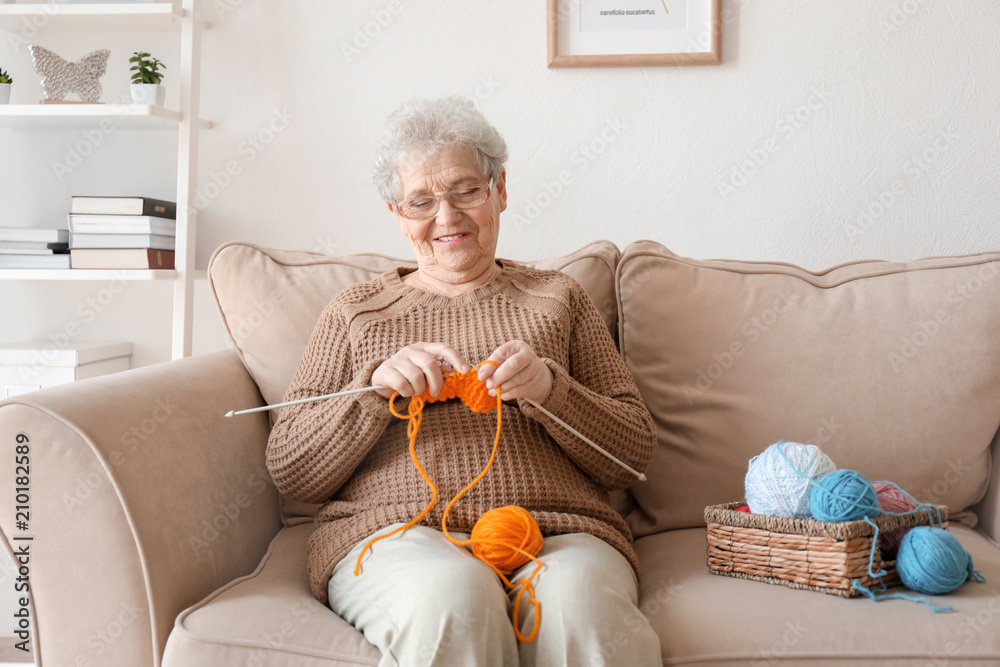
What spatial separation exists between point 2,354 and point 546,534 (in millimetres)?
1373

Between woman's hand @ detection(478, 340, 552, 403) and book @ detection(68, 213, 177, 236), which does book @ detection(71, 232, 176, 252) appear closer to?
book @ detection(68, 213, 177, 236)

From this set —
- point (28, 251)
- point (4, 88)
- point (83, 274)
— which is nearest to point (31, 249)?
point (28, 251)

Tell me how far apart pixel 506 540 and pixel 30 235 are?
1435 millimetres

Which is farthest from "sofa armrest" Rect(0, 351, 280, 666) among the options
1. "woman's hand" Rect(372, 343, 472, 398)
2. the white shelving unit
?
the white shelving unit

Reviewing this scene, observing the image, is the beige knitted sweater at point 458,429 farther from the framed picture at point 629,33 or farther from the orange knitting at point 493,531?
the framed picture at point 629,33

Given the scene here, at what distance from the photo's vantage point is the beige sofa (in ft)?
3.31

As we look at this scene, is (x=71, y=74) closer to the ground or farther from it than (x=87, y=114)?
farther from it

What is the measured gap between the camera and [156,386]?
1203 mm

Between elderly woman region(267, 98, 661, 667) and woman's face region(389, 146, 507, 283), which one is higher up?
woman's face region(389, 146, 507, 283)

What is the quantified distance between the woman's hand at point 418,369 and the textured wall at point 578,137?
86 cm

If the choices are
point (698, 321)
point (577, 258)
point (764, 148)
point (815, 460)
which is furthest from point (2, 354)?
point (764, 148)

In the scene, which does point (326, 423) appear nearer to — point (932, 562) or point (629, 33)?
point (932, 562)

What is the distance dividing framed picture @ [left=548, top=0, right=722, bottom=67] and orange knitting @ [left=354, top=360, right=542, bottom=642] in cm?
107

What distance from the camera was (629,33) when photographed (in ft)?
6.23
